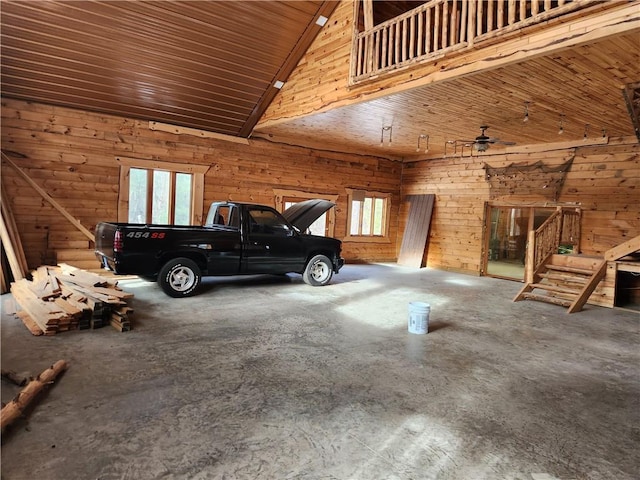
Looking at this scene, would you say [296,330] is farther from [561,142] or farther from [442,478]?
[561,142]

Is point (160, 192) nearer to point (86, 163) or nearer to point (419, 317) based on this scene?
point (86, 163)

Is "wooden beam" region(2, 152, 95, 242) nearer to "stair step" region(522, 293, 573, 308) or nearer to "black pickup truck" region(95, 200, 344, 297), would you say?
"black pickup truck" region(95, 200, 344, 297)

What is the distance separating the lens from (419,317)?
506 centimetres

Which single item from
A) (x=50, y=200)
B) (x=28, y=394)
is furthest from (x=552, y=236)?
(x=50, y=200)

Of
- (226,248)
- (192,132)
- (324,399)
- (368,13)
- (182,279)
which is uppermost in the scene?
(368,13)

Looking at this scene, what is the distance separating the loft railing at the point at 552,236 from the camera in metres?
7.85

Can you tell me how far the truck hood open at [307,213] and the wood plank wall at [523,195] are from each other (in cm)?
488

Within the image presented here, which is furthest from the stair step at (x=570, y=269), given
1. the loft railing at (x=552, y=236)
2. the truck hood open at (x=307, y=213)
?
the truck hood open at (x=307, y=213)

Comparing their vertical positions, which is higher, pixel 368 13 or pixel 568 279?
pixel 368 13

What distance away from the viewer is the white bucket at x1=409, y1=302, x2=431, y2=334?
5039 mm

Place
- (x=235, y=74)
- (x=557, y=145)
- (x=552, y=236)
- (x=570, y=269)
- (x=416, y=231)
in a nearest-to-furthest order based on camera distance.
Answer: (x=570, y=269) < (x=235, y=74) < (x=552, y=236) < (x=557, y=145) < (x=416, y=231)

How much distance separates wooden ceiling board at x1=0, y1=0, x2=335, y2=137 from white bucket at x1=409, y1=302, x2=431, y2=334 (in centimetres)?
554

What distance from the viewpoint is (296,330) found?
5000 millimetres

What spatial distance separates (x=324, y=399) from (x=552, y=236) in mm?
7228
